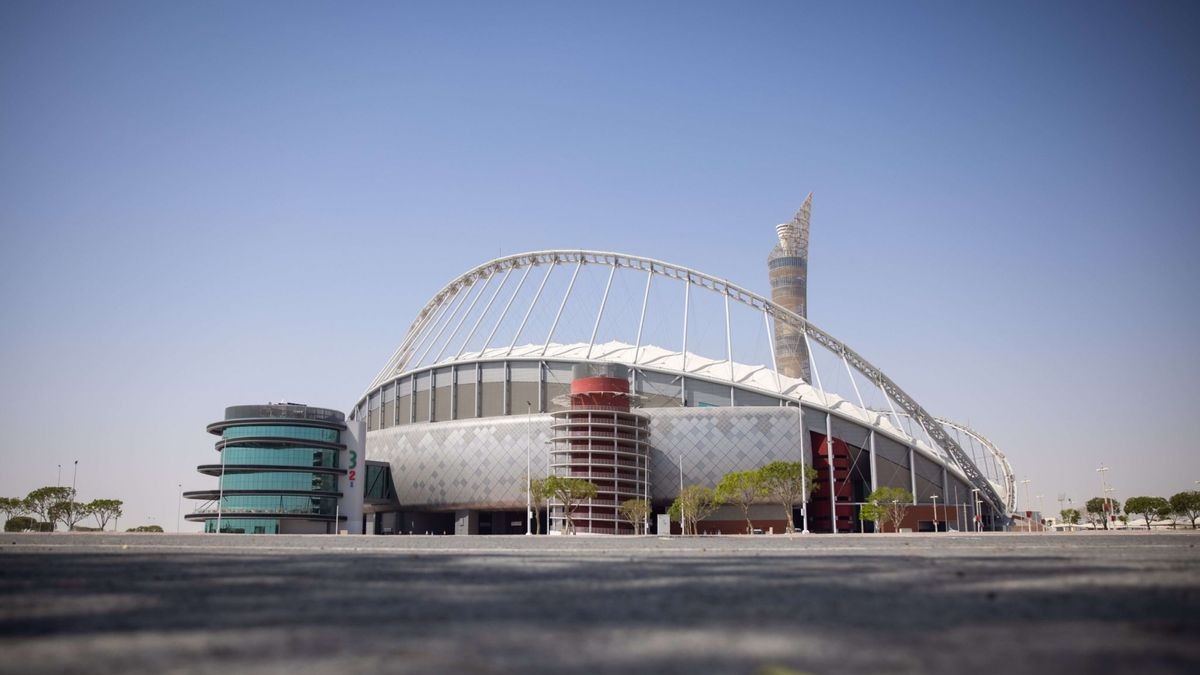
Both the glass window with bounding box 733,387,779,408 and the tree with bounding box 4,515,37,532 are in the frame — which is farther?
the tree with bounding box 4,515,37,532

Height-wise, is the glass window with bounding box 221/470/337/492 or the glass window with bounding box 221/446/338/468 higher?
the glass window with bounding box 221/446/338/468

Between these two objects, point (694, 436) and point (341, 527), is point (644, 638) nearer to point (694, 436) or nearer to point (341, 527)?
point (694, 436)

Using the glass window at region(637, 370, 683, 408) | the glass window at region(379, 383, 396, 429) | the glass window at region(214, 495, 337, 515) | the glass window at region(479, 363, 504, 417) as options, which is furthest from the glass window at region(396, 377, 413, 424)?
the glass window at region(637, 370, 683, 408)

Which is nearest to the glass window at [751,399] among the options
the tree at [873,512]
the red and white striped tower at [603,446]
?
the red and white striped tower at [603,446]

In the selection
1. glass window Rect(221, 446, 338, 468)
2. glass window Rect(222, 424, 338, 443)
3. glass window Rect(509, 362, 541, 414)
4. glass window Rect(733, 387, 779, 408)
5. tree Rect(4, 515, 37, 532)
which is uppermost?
glass window Rect(509, 362, 541, 414)

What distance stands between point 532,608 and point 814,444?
119m

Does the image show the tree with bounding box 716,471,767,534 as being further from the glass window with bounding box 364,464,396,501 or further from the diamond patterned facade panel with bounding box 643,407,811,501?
the glass window with bounding box 364,464,396,501

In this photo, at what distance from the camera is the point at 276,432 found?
130m

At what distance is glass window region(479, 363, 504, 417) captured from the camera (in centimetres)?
13500

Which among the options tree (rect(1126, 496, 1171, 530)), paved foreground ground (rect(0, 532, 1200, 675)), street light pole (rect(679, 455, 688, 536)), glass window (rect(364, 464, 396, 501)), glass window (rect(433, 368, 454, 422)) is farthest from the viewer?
tree (rect(1126, 496, 1171, 530))

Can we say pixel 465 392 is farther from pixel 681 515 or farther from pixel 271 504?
pixel 681 515

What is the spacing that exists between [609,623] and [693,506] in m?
96.5

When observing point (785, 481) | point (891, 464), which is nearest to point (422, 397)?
point (785, 481)

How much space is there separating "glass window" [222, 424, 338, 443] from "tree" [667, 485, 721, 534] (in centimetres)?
4936
